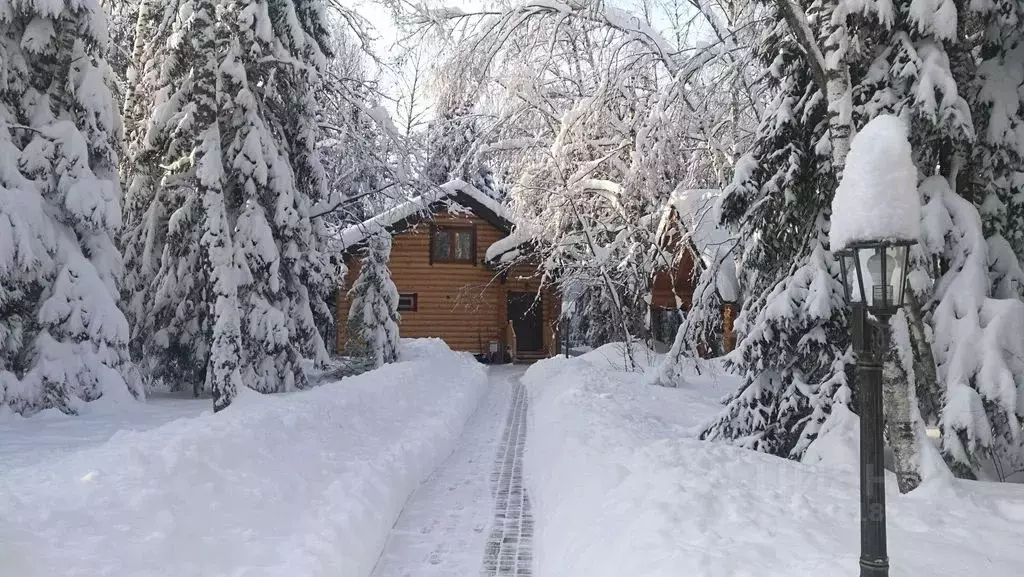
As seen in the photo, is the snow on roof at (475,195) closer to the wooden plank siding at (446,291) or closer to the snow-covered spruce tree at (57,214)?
the wooden plank siding at (446,291)

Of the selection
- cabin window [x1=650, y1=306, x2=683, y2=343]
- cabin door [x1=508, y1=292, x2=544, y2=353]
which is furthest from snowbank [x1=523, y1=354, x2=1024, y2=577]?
cabin door [x1=508, y1=292, x2=544, y2=353]

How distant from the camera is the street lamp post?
13.0 ft

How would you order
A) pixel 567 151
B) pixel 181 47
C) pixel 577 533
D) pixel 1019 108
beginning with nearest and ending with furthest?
pixel 577 533 < pixel 1019 108 < pixel 181 47 < pixel 567 151

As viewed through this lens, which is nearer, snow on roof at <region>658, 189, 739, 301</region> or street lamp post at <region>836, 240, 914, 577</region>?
street lamp post at <region>836, 240, 914, 577</region>

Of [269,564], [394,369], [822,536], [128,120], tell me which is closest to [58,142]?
[128,120]

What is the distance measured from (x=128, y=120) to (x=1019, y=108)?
56.5 feet

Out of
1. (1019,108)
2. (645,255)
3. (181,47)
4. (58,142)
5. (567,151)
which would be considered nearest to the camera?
(1019,108)

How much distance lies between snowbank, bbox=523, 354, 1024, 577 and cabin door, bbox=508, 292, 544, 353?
21302mm

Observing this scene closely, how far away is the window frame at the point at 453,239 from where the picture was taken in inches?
1158

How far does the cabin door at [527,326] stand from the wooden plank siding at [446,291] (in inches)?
54.9

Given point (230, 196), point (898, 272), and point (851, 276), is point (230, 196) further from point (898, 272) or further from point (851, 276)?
point (898, 272)

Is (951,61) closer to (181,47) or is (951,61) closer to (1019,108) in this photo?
(1019,108)

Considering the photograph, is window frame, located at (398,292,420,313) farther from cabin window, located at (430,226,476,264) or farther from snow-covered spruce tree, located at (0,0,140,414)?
snow-covered spruce tree, located at (0,0,140,414)

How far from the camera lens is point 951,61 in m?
7.24
